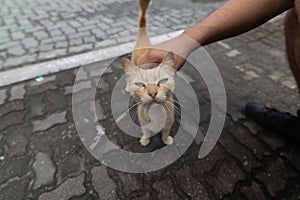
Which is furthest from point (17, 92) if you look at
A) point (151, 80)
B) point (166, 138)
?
A: point (151, 80)

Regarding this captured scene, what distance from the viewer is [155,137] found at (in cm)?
182

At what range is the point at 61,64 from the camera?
257 cm

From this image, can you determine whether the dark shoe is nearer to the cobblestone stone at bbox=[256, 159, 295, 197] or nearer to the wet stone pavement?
the wet stone pavement

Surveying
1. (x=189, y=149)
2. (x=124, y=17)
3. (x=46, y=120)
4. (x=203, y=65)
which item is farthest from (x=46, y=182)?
(x=124, y=17)

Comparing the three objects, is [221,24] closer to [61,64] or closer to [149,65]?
[149,65]

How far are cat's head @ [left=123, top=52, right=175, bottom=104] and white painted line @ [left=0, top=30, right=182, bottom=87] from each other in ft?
5.14

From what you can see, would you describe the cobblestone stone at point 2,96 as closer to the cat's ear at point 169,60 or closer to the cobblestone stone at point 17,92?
the cobblestone stone at point 17,92

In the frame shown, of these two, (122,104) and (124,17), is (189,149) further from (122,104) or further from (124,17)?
(124,17)

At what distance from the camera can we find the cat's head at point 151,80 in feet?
3.72

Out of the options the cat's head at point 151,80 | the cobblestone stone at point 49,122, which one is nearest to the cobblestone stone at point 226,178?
the cat's head at point 151,80

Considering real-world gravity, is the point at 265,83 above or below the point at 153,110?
below

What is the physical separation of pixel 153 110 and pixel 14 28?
283 centimetres

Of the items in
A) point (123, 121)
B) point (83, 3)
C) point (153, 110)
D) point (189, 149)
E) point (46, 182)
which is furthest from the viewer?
point (83, 3)

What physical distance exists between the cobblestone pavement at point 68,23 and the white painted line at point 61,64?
11 cm
